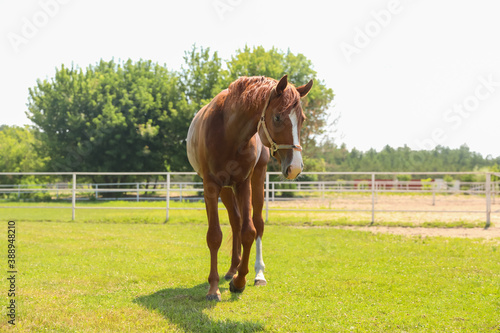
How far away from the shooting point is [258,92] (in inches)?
126

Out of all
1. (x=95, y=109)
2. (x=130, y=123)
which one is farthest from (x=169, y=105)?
(x=95, y=109)

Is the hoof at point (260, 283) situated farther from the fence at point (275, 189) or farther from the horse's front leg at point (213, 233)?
the fence at point (275, 189)

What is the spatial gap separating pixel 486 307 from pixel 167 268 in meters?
3.25

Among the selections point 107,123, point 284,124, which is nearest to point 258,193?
point 284,124

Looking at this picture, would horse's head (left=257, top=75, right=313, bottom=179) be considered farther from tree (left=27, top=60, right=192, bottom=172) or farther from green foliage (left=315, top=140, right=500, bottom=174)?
green foliage (left=315, top=140, right=500, bottom=174)

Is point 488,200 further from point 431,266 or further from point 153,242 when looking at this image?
point 153,242

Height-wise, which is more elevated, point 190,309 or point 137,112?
point 137,112

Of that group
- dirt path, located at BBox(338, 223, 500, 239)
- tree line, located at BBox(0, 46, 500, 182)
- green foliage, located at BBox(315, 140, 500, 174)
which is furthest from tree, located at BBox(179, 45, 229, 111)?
green foliage, located at BBox(315, 140, 500, 174)

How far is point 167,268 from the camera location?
466cm

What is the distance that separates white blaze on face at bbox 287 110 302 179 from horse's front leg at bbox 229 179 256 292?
0.86m

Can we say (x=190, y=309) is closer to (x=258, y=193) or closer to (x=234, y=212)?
(x=234, y=212)

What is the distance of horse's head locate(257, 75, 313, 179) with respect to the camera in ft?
9.35

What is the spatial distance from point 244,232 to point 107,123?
77.2ft

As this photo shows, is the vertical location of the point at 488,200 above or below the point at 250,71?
below
